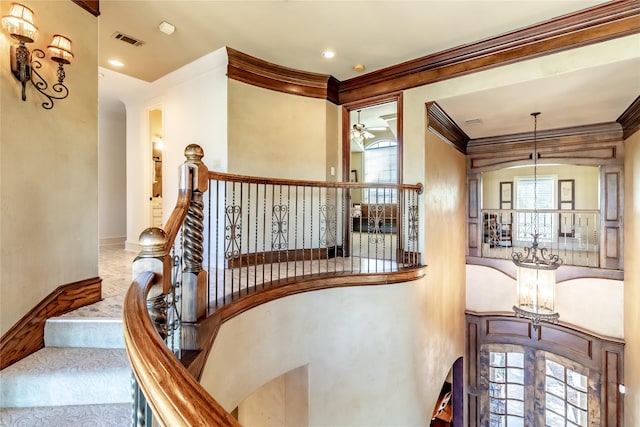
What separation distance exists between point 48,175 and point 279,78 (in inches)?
118

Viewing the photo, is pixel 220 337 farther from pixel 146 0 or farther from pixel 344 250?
pixel 146 0

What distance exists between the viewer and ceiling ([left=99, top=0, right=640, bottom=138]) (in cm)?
292

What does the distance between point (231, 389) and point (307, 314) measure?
1018mm

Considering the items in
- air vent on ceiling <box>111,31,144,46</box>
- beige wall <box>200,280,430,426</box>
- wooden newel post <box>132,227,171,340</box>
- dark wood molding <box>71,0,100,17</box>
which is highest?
air vent on ceiling <box>111,31,144,46</box>

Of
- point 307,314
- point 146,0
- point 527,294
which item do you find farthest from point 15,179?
point 527,294

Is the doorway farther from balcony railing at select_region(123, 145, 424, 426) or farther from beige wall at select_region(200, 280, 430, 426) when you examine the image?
beige wall at select_region(200, 280, 430, 426)

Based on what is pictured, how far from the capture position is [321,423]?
10.6ft

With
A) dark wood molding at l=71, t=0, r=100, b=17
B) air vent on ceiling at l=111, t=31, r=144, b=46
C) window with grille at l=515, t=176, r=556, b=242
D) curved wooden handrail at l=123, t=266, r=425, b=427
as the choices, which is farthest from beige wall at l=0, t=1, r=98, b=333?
window with grille at l=515, t=176, r=556, b=242

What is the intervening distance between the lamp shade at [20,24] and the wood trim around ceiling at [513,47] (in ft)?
11.9

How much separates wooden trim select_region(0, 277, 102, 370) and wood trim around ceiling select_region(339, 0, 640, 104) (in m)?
4.09

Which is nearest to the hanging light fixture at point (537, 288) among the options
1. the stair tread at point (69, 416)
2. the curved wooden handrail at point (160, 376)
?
the curved wooden handrail at point (160, 376)

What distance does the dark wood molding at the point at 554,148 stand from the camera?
4.99 meters

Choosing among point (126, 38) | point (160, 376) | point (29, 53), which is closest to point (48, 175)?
point (29, 53)

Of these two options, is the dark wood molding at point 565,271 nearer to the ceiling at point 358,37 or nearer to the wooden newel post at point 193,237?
the ceiling at point 358,37
